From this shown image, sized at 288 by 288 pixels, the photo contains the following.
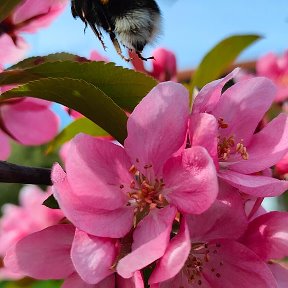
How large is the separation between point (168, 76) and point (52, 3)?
0.36 m

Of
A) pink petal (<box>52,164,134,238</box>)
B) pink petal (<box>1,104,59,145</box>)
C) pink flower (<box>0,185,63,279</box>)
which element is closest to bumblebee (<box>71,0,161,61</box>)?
pink petal (<box>52,164,134,238</box>)

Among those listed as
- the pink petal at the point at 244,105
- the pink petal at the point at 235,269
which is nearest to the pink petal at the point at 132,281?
the pink petal at the point at 235,269

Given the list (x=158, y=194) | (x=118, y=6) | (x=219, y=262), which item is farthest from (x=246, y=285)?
(x=118, y=6)

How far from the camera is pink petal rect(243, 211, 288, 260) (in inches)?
31.9

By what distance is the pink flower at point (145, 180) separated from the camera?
2.37ft

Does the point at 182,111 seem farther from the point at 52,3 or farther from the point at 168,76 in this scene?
the point at 168,76

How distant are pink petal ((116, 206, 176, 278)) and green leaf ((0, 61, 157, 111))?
0.17 m

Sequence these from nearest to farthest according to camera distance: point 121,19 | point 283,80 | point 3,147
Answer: point 121,19, point 3,147, point 283,80

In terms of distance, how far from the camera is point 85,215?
752 mm

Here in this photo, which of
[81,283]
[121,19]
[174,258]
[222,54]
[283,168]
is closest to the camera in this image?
[174,258]

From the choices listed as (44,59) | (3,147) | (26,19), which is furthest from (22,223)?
(44,59)

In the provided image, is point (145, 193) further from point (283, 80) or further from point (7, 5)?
point (283, 80)

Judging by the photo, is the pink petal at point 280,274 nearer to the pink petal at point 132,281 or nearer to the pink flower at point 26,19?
the pink petal at point 132,281

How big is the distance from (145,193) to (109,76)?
0.16 metres
